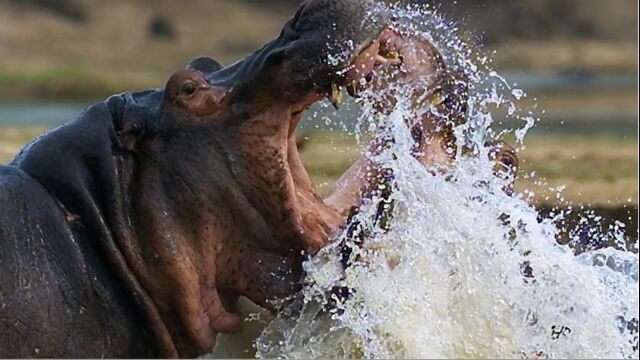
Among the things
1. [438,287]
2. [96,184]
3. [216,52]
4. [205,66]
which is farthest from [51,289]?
[216,52]

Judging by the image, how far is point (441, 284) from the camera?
304 cm

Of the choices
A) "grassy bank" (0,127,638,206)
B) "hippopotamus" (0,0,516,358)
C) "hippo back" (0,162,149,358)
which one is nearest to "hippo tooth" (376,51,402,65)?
"hippopotamus" (0,0,516,358)

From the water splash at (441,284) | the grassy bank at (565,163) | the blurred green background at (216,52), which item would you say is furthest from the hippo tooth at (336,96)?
the blurred green background at (216,52)

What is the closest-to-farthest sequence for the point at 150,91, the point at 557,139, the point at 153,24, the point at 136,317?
the point at 136,317 < the point at 150,91 < the point at 557,139 < the point at 153,24

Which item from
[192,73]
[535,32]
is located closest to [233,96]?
[192,73]

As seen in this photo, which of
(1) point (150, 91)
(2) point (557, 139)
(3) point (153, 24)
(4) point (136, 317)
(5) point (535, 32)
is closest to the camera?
(4) point (136, 317)

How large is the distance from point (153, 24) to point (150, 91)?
27572mm

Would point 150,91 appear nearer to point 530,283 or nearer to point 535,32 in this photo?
point 530,283

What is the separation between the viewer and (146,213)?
2975 mm

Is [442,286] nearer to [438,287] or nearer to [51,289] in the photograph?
[438,287]

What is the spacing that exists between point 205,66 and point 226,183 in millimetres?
336

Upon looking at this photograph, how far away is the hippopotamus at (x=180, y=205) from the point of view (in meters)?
2.93

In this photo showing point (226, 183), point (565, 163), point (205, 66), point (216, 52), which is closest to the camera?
point (226, 183)

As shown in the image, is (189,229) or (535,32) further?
(535,32)
